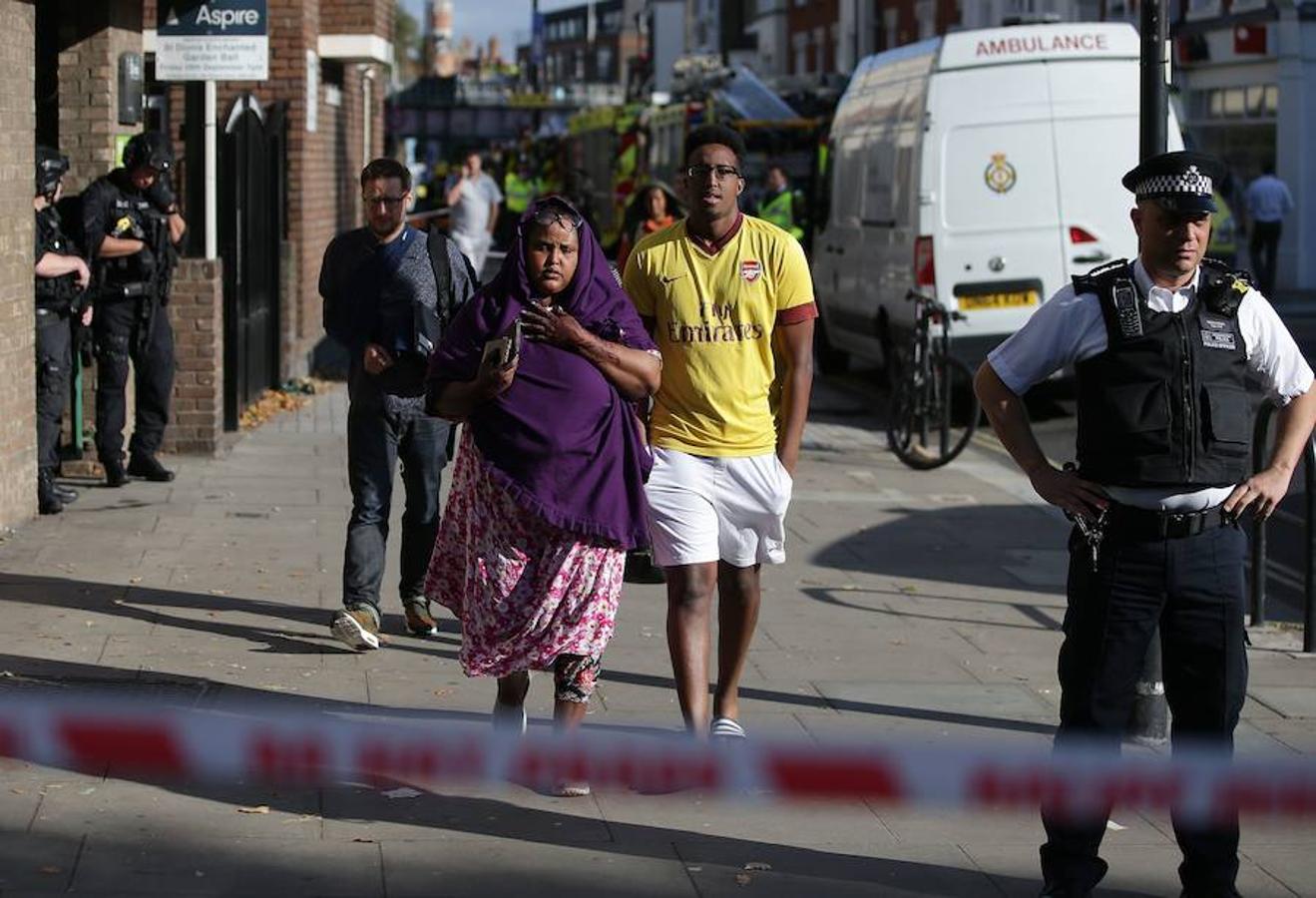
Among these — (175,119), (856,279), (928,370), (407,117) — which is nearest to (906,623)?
(928,370)

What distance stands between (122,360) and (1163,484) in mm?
8083

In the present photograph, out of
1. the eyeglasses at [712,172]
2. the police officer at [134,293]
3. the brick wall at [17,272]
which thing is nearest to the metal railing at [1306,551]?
the eyeglasses at [712,172]

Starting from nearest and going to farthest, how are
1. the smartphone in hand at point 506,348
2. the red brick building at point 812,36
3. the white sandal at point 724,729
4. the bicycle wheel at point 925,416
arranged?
the smartphone in hand at point 506,348 < the white sandal at point 724,729 < the bicycle wheel at point 925,416 < the red brick building at point 812,36

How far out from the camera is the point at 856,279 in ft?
61.9

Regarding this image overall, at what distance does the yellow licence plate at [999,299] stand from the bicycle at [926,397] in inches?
41.9

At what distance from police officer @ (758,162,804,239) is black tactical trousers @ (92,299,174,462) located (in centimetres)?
998

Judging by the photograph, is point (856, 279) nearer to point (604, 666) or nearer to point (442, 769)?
point (604, 666)

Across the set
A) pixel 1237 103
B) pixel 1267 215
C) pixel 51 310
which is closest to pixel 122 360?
pixel 51 310

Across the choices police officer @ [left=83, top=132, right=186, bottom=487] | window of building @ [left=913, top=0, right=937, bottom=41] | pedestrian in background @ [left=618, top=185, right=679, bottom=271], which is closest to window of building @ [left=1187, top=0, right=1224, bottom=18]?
window of building @ [left=913, top=0, right=937, bottom=41]

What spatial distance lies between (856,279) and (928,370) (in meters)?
4.21

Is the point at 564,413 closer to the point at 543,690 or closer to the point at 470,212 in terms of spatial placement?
the point at 543,690

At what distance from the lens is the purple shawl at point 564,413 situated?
635 cm

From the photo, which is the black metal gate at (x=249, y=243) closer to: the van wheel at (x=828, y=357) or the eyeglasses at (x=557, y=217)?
the van wheel at (x=828, y=357)

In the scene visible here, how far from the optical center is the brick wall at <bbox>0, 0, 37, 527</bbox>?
10656mm
